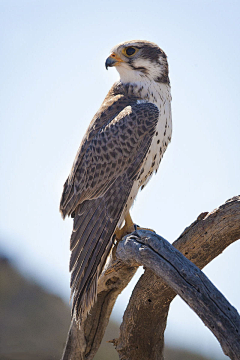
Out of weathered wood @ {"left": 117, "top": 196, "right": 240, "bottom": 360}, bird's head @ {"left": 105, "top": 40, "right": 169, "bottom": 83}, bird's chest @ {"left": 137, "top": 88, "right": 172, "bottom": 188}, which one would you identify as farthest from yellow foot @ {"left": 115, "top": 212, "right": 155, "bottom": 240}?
bird's head @ {"left": 105, "top": 40, "right": 169, "bottom": 83}

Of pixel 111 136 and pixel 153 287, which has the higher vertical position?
pixel 111 136

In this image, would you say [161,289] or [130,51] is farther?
[130,51]

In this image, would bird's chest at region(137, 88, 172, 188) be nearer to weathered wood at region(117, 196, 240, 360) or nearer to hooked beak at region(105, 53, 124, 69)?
hooked beak at region(105, 53, 124, 69)

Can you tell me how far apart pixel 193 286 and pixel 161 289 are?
39.4 inches

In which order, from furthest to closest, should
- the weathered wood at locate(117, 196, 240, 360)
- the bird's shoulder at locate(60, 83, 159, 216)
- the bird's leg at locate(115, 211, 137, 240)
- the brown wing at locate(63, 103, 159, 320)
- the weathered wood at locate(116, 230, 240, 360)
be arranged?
1. the bird's leg at locate(115, 211, 137, 240)
2. the bird's shoulder at locate(60, 83, 159, 216)
3. the brown wing at locate(63, 103, 159, 320)
4. the weathered wood at locate(117, 196, 240, 360)
5. the weathered wood at locate(116, 230, 240, 360)

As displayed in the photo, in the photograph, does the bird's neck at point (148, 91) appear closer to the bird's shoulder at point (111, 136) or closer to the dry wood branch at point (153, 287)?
the bird's shoulder at point (111, 136)

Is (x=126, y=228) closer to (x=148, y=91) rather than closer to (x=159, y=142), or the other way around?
(x=159, y=142)

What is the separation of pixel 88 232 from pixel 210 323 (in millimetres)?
1576

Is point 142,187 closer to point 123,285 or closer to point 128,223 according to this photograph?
point 128,223

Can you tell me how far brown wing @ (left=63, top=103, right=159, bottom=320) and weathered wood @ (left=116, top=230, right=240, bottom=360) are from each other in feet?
1.61

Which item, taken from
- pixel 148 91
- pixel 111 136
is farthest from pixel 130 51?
pixel 111 136

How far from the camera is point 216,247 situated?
3.55 metres

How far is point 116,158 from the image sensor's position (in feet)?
13.4

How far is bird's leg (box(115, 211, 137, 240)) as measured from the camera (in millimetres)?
4246
